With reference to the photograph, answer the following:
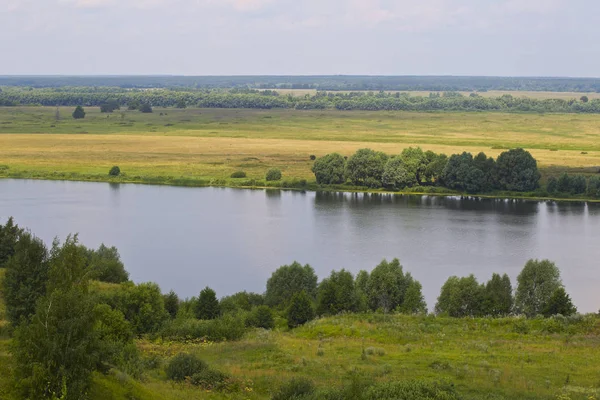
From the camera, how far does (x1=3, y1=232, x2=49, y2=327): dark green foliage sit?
15.4 meters

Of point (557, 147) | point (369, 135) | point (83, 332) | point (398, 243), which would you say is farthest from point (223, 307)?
point (369, 135)

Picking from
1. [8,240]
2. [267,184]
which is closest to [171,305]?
[8,240]

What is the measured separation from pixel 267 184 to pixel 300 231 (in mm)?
15540

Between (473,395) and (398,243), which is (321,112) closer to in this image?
(398,243)

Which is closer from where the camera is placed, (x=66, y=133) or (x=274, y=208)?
(x=274, y=208)

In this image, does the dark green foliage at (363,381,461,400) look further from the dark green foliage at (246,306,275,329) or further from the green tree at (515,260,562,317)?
the green tree at (515,260,562,317)

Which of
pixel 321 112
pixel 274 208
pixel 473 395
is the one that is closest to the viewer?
pixel 473 395

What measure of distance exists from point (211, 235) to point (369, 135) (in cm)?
4562

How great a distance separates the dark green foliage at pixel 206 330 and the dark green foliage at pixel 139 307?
0.36 m

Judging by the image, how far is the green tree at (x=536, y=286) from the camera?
2342cm

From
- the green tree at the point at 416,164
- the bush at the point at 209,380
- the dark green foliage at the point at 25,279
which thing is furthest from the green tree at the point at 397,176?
the bush at the point at 209,380

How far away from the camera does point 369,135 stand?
80750 millimetres

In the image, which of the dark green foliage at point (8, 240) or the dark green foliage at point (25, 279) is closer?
the dark green foliage at point (25, 279)

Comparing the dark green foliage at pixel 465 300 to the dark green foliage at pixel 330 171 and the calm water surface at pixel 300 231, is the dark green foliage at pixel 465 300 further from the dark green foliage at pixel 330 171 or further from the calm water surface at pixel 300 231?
the dark green foliage at pixel 330 171
